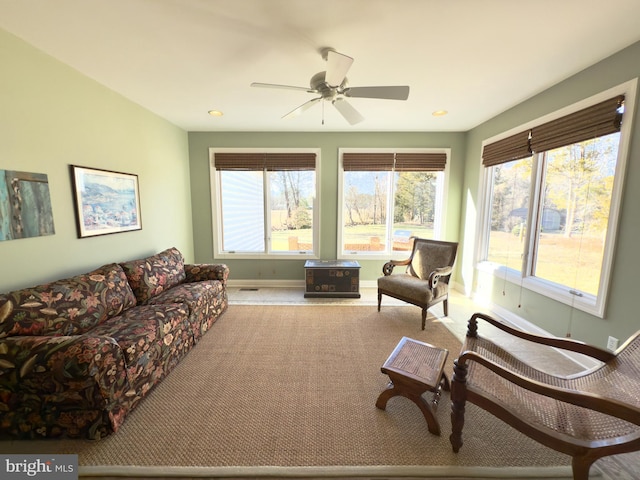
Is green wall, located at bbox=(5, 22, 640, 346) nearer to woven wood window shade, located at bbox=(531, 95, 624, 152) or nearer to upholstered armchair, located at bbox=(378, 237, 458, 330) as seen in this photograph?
woven wood window shade, located at bbox=(531, 95, 624, 152)

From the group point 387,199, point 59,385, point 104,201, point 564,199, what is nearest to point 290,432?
point 59,385

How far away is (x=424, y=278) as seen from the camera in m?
3.42

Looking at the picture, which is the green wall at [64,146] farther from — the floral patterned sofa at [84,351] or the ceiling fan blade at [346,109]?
A: the ceiling fan blade at [346,109]

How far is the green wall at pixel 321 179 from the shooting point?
13.4 feet

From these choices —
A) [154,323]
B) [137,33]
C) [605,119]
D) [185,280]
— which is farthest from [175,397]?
[605,119]

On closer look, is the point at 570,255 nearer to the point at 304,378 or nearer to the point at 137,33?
the point at 304,378

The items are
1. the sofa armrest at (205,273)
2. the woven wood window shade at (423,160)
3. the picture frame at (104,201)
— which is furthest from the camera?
the woven wood window shade at (423,160)

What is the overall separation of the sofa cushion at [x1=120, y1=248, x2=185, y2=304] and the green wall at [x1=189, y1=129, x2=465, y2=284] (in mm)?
1290

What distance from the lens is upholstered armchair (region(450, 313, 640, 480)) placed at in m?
1.08

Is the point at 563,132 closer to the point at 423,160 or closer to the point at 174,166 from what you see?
the point at 423,160

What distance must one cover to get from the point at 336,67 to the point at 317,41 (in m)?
0.35

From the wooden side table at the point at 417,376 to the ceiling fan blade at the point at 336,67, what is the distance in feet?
6.42

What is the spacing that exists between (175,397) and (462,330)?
9.34 ft

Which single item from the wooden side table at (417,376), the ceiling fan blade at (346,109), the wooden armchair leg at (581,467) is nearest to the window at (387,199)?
the ceiling fan blade at (346,109)
